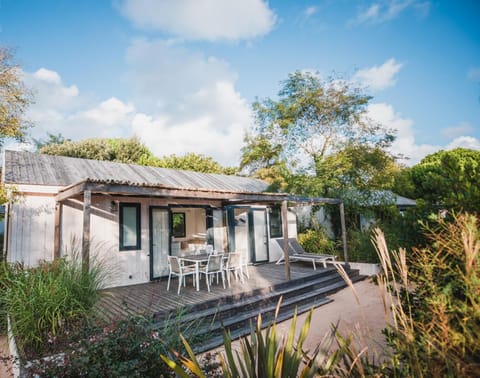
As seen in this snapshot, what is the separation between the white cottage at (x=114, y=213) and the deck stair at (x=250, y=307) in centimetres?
173

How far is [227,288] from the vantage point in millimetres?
6871

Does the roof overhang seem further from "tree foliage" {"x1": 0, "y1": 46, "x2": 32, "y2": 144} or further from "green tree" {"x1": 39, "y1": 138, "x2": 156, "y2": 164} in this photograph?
"green tree" {"x1": 39, "y1": 138, "x2": 156, "y2": 164}

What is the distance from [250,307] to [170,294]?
1.94 meters

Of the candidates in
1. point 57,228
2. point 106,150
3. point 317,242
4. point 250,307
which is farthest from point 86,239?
point 106,150

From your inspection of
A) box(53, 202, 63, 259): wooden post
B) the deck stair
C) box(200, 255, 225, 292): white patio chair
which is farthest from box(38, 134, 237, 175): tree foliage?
the deck stair

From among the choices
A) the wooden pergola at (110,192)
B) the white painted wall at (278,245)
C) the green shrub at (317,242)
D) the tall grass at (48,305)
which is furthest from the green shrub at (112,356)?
the green shrub at (317,242)

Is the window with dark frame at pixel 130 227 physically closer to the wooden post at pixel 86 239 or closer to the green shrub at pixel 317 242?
the wooden post at pixel 86 239

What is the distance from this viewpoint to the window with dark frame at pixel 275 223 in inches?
465

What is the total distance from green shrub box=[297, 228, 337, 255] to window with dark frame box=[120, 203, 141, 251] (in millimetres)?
7638

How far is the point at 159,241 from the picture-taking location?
850 cm

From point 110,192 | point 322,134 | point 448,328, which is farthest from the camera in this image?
point 322,134

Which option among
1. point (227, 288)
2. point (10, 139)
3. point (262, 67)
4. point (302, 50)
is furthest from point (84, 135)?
point (227, 288)

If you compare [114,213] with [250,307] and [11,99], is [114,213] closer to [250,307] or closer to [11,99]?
[11,99]

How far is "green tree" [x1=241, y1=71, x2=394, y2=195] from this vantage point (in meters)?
13.2
